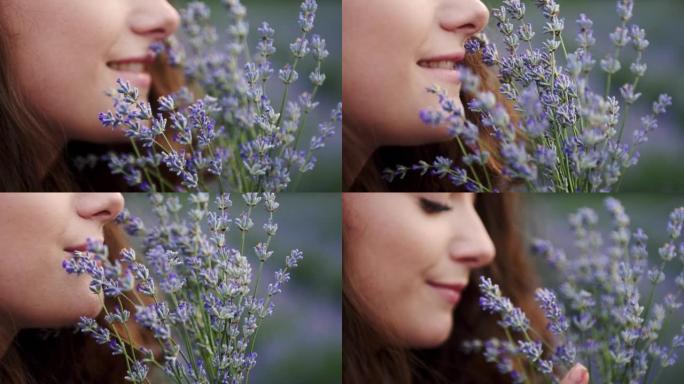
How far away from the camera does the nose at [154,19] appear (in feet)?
5.76

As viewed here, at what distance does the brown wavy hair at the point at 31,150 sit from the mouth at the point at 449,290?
2.15 feet

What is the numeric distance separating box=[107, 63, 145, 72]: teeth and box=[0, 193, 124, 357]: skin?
0.90 feet

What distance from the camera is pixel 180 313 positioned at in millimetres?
1710

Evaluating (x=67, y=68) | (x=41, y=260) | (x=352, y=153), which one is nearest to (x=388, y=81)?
(x=352, y=153)

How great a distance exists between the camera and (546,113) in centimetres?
176

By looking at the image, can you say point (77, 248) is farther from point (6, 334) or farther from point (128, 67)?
point (128, 67)

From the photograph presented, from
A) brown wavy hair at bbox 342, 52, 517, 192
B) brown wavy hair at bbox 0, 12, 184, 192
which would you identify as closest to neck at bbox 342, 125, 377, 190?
brown wavy hair at bbox 342, 52, 517, 192

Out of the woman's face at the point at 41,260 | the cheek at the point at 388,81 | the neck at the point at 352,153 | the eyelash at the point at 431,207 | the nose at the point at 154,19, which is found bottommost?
the woman's face at the point at 41,260

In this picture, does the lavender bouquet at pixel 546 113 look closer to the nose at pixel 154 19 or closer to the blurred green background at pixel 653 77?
the blurred green background at pixel 653 77

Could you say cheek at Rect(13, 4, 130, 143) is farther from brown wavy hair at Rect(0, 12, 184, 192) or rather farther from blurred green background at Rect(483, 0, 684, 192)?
blurred green background at Rect(483, 0, 684, 192)

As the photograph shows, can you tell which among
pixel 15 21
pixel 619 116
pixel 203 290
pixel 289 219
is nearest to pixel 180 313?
pixel 203 290

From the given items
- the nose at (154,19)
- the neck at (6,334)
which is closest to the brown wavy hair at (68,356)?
the neck at (6,334)

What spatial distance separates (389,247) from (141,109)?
0.55 metres

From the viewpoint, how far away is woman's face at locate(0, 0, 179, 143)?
1730 millimetres
